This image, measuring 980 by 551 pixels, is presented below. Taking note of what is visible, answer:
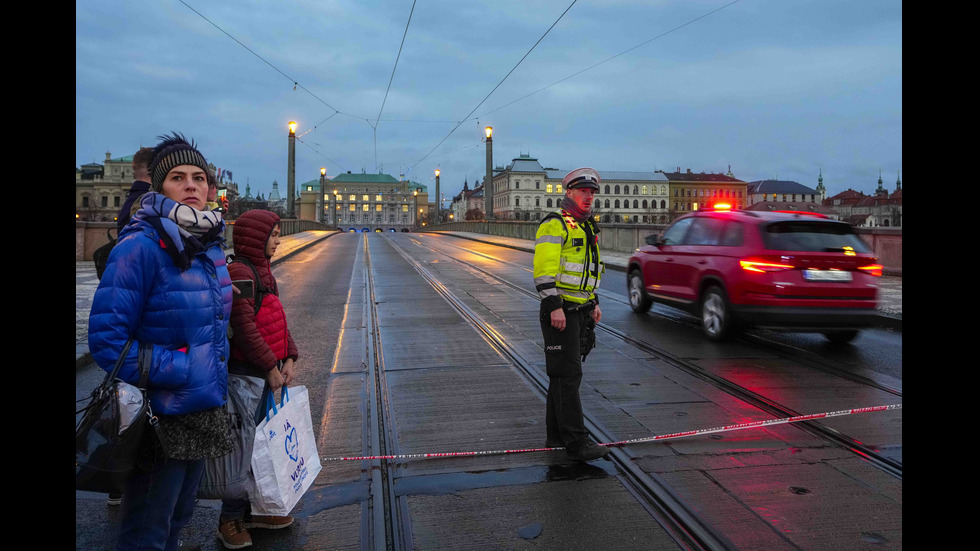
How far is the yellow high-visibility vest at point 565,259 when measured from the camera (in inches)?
172

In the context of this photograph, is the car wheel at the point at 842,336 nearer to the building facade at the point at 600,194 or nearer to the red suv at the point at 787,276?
the red suv at the point at 787,276

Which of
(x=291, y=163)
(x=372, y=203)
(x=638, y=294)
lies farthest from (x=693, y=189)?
(x=638, y=294)

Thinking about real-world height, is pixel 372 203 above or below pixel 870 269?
above

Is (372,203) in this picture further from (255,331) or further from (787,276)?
(255,331)

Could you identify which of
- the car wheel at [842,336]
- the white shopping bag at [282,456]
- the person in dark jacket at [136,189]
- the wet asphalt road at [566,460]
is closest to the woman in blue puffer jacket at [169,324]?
the white shopping bag at [282,456]

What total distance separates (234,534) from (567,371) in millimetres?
2131

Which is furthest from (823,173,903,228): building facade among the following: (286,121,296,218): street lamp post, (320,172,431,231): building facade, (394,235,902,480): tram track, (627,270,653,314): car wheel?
(320,172,431,231): building facade

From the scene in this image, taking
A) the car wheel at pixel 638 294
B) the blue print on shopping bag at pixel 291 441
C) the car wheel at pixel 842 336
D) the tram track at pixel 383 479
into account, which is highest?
the car wheel at pixel 638 294

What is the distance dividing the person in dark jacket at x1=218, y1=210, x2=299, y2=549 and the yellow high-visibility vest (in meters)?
1.61

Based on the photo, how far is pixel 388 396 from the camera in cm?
612

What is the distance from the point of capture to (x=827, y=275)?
7.88m
